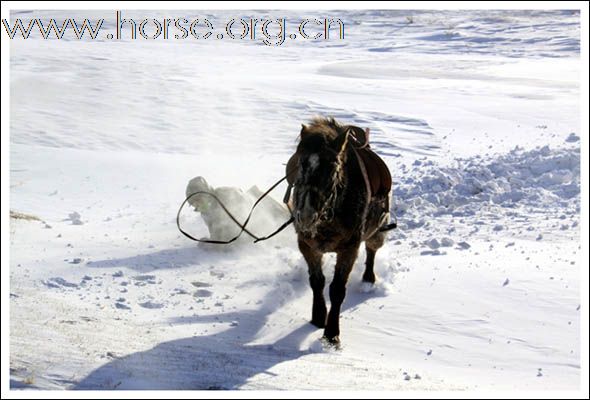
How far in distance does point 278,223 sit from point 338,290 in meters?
2.81

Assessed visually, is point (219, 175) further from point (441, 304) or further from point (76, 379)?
point (76, 379)

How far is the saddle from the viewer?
662cm

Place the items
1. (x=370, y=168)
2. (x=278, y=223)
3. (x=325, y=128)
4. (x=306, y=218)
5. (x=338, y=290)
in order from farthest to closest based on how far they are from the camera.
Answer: (x=278, y=223) < (x=370, y=168) < (x=338, y=290) < (x=325, y=128) < (x=306, y=218)

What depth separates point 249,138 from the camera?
1498 cm

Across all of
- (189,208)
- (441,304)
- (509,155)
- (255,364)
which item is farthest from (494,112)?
(255,364)

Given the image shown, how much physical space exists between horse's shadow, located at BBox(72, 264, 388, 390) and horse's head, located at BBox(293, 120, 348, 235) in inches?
42.2

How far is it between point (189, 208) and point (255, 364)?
17.3 ft

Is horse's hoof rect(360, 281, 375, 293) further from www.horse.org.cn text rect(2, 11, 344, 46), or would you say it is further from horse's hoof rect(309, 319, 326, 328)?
www.horse.org.cn text rect(2, 11, 344, 46)

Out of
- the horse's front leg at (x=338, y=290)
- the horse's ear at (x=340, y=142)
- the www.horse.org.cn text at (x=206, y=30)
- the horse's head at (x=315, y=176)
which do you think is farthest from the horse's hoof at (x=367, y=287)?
the www.horse.org.cn text at (x=206, y=30)

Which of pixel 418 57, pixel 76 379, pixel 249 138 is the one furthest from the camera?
pixel 418 57

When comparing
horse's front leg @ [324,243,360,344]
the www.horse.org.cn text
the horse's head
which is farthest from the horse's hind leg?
the www.horse.org.cn text

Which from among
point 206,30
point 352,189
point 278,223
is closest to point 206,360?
point 352,189

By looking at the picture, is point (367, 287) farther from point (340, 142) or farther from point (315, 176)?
point (315, 176)

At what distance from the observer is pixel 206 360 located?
5754mm
